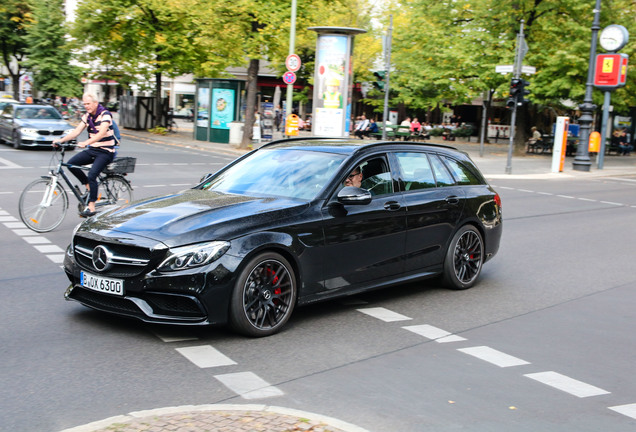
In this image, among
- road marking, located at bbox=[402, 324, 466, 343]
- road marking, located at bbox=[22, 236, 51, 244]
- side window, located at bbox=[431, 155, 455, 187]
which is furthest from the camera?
road marking, located at bbox=[22, 236, 51, 244]

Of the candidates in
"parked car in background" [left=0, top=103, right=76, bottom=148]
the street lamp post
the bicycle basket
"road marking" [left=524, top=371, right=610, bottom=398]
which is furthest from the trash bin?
"road marking" [left=524, top=371, right=610, bottom=398]

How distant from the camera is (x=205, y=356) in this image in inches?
216

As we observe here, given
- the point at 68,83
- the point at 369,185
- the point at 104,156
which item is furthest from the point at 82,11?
the point at 369,185

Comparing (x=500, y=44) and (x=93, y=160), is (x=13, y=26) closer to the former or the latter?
(x=500, y=44)

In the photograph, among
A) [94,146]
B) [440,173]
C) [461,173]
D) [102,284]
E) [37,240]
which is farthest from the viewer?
[94,146]

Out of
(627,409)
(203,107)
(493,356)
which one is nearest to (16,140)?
(203,107)

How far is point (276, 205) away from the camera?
20.8 feet

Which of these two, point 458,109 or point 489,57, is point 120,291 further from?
point 458,109

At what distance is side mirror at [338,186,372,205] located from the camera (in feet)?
21.4

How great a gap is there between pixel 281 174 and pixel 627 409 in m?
3.53

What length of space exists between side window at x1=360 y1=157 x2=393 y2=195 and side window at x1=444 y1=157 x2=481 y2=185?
3.99ft

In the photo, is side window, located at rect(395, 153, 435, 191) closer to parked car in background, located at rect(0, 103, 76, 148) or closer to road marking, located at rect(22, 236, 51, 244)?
road marking, located at rect(22, 236, 51, 244)

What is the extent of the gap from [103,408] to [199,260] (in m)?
1.50

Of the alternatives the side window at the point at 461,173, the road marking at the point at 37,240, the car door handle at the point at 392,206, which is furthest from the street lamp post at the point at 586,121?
the car door handle at the point at 392,206
